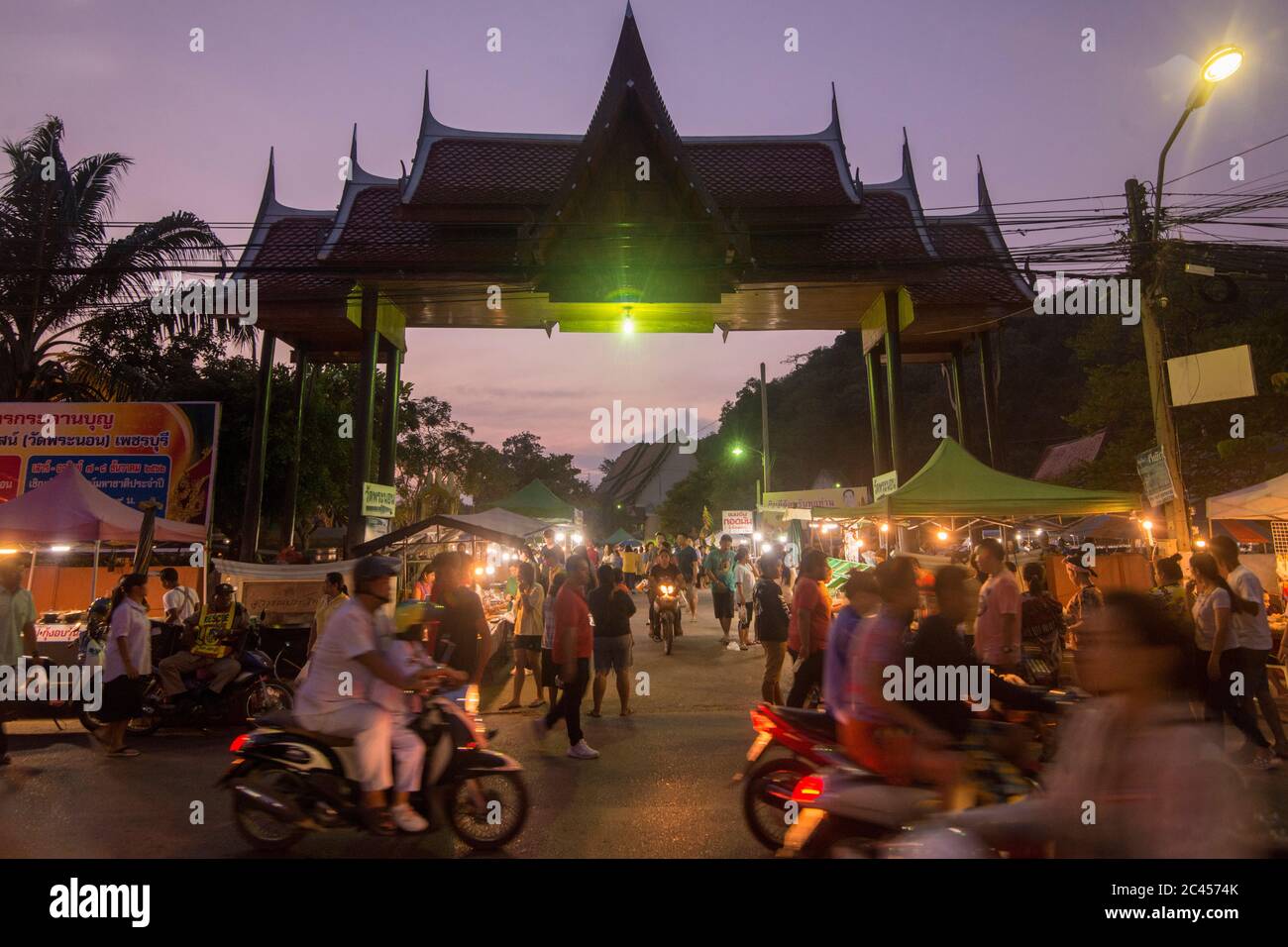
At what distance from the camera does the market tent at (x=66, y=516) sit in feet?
36.1

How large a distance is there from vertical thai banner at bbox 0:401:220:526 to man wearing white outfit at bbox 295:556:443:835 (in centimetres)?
1469

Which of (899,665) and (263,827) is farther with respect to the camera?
(263,827)

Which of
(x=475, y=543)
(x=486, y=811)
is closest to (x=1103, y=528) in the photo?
(x=475, y=543)

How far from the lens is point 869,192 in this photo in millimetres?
17297

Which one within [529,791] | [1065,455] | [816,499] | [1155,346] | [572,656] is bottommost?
[529,791]

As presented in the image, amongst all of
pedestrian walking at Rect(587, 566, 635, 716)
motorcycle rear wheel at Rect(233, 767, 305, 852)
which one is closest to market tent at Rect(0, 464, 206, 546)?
pedestrian walking at Rect(587, 566, 635, 716)

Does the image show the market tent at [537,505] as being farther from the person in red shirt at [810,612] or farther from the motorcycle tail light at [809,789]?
the motorcycle tail light at [809,789]

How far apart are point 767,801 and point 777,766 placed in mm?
230

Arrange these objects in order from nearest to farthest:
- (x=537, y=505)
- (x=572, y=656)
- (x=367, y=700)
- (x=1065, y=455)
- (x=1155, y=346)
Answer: (x=367, y=700) < (x=572, y=656) < (x=1155, y=346) < (x=537, y=505) < (x=1065, y=455)

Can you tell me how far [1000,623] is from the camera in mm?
6531

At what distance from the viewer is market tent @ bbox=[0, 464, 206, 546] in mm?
11000

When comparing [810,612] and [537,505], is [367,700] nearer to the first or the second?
[810,612]

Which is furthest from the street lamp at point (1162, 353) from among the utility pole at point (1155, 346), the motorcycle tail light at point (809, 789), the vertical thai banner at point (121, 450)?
the vertical thai banner at point (121, 450)

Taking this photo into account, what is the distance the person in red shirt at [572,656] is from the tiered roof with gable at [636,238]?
28.2ft
